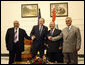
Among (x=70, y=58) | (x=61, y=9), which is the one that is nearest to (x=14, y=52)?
(x=70, y=58)

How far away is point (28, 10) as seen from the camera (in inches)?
368

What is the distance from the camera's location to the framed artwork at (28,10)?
9.29 meters

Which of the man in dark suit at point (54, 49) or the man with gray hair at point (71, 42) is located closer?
the man with gray hair at point (71, 42)

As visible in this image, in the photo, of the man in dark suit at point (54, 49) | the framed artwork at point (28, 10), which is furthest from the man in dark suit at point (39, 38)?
the framed artwork at point (28, 10)

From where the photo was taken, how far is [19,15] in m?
9.40

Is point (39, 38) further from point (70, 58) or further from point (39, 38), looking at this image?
point (70, 58)

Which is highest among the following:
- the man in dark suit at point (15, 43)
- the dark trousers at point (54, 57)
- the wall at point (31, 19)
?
the wall at point (31, 19)

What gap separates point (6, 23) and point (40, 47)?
3.94m

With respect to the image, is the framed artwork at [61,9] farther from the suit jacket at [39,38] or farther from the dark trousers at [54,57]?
the dark trousers at [54,57]

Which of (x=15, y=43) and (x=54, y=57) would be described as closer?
(x=54, y=57)

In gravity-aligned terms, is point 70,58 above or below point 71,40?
below

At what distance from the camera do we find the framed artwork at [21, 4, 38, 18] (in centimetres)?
929

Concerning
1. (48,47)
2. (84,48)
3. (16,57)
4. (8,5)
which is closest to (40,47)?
(48,47)

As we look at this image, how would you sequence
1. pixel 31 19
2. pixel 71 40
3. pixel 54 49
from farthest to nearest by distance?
pixel 31 19
pixel 54 49
pixel 71 40
